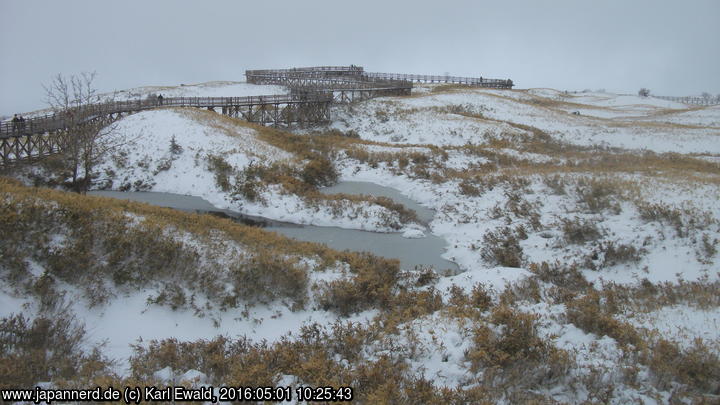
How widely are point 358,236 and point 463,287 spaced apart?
753 centimetres

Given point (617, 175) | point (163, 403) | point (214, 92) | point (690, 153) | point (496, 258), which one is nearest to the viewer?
point (163, 403)

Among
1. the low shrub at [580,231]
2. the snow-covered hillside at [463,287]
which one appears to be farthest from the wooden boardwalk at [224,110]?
the low shrub at [580,231]

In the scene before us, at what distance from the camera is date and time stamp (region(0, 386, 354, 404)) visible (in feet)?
20.5

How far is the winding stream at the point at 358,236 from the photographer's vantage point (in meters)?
16.2

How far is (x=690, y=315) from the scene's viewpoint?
8.87 metres

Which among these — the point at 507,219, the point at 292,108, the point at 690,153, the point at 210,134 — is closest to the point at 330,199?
the point at 507,219

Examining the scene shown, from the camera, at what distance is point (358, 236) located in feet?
62.2

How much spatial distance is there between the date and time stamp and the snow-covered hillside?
27 cm

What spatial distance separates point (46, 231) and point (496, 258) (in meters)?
14.9

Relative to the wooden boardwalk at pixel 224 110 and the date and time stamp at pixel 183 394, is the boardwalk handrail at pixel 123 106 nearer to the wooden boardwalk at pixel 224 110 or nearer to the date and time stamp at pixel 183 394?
the wooden boardwalk at pixel 224 110

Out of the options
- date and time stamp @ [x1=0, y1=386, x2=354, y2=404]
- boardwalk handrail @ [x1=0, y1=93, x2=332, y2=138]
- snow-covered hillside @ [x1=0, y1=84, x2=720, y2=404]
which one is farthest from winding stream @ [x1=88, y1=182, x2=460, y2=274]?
date and time stamp @ [x1=0, y1=386, x2=354, y2=404]

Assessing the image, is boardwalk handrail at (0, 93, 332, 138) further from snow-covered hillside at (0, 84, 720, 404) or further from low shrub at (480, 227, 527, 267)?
low shrub at (480, 227, 527, 267)

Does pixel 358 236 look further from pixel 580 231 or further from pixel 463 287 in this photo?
pixel 580 231

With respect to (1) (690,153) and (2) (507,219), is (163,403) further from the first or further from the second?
(1) (690,153)
